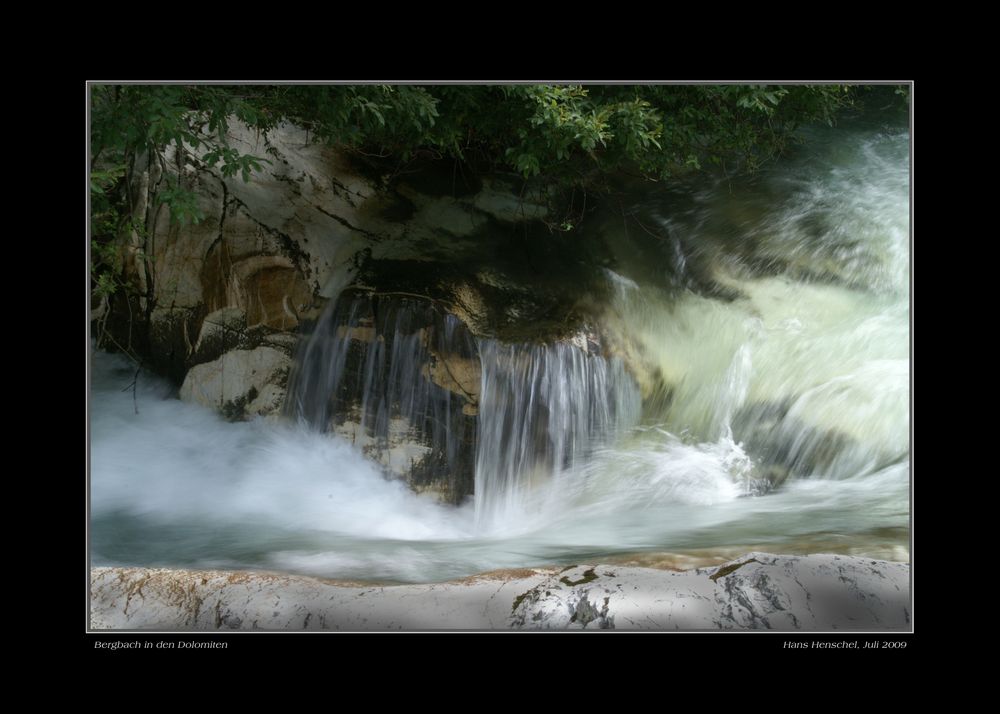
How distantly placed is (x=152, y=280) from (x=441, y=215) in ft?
5.56

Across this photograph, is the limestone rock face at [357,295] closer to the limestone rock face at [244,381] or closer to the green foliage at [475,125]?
the limestone rock face at [244,381]

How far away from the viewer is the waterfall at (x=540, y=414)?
181 inches

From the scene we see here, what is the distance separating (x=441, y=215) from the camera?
5023mm

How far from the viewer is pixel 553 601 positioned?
11.3 feet

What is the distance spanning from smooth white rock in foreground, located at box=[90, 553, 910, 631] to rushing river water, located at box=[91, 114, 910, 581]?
15 cm

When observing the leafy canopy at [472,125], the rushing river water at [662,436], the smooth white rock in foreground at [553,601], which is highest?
the leafy canopy at [472,125]

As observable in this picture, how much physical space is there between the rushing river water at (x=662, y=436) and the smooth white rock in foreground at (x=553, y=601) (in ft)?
0.50

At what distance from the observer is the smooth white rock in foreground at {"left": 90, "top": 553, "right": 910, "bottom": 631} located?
346cm

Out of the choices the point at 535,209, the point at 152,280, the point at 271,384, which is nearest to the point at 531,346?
the point at 535,209

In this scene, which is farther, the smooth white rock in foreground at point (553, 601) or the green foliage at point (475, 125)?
the green foliage at point (475, 125)

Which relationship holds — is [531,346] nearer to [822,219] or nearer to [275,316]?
[275,316]

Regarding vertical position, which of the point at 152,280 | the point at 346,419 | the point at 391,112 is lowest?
the point at 346,419

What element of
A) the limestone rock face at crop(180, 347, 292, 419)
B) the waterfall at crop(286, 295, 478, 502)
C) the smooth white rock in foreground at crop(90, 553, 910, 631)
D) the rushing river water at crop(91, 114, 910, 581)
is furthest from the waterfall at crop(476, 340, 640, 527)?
the limestone rock face at crop(180, 347, 292, 419)

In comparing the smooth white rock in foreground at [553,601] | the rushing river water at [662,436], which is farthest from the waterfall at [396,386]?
the smooth white rock in foreground at [553,601]
